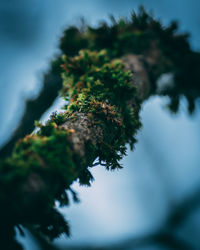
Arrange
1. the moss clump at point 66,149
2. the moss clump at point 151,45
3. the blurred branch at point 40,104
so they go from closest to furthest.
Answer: the moss clump at point 66,149 < the moss clump at point 151,45 < the blurred branch at point 40,104

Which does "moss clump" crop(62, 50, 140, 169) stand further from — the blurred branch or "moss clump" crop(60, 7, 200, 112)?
the blurred branch

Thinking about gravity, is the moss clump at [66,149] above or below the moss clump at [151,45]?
below

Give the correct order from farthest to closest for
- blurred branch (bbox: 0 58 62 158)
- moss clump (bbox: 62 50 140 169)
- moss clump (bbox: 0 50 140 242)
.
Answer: blurred branch (bbox: 0 58 62 158)
moss clump (bbox: 62 50 140 169)
moss clump (bbox: 0 50 140 242)

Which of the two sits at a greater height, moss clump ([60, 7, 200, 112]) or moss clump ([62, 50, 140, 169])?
moss clump ([60, 7, 200, 112])

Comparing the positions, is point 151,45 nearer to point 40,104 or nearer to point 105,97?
point 105,97

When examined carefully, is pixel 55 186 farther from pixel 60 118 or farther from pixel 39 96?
pixel 39 96

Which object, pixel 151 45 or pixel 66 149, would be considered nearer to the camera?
pixel 66 149

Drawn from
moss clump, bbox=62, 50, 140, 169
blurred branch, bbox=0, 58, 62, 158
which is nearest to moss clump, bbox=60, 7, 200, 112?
blurred branch, bbox=0, 58, 62, 158

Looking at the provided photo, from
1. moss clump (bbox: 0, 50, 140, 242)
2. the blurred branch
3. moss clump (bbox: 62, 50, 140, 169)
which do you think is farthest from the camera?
the blurred branch

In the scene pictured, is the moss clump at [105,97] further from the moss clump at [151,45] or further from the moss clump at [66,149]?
the moss clump at [151,45]

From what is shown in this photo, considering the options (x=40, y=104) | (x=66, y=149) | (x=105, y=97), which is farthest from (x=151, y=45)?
(x=66, y=149)

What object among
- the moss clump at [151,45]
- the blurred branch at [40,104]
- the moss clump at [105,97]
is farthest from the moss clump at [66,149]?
the blurred branch at [40,104]
